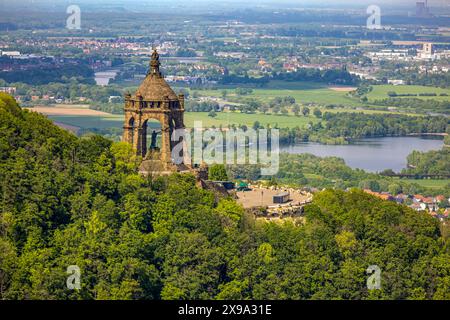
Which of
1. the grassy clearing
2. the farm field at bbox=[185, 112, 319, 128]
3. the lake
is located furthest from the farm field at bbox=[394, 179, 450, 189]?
the farm field at bbox=[185, 112, 319, 128]

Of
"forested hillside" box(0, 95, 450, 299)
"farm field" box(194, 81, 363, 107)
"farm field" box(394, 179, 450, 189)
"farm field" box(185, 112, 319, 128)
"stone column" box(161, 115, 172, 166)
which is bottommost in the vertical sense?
"farm field" box(194, 81, 363, 107)

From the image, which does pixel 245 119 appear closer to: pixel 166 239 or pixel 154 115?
pixel 154 115

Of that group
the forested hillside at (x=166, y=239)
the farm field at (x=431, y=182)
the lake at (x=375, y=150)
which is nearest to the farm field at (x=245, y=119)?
the lake at (x=375, y=150)

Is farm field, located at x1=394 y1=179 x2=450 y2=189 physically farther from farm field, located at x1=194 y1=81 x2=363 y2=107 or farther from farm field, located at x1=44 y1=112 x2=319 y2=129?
farm field, located at x1=194 y1=81 x2=363 y2=107

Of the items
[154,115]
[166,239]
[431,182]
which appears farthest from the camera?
[431,182]

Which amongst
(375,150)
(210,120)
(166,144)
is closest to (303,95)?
(210,120)

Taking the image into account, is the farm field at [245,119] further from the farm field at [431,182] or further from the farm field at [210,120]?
the farm field at [431,182]

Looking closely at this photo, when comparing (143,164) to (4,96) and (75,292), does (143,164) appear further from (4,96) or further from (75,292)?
(75,292)
